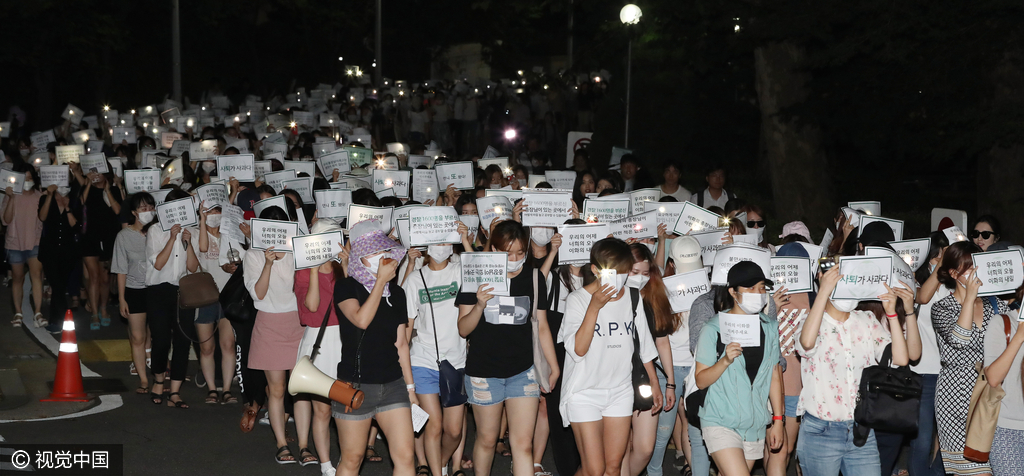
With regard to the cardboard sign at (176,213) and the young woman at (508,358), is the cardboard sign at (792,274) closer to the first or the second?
the young woman at (508,358)

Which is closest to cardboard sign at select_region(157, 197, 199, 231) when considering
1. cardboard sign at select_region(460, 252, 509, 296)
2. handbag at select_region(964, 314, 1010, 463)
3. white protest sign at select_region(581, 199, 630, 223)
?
white protest sign at select_region(581, 199, 630, 223)

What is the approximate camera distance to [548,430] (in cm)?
764

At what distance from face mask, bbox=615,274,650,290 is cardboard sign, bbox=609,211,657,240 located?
4.33ft

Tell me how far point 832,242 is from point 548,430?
292 cm

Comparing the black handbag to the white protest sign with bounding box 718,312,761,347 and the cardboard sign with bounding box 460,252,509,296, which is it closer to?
the white protest sign with bounding box 718,312,761,347

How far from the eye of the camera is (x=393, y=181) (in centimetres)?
1152

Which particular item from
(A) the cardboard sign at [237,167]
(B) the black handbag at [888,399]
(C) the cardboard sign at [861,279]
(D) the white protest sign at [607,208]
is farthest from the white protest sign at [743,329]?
(A) the cardboard sign at [237,167]

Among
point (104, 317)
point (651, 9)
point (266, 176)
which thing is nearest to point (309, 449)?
point (266, 176)

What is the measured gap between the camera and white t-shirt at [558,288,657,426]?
249 inches

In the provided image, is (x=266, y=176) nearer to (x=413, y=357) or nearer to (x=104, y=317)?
(x=104, y=317)

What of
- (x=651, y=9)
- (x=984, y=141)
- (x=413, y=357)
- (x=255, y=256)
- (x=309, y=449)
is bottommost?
(x=309, y=449)

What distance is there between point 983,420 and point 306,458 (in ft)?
14.9

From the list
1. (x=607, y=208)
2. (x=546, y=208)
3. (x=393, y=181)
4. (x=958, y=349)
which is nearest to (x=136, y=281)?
(x=393, y=181)

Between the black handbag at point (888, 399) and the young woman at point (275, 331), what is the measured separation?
13.0 ft
